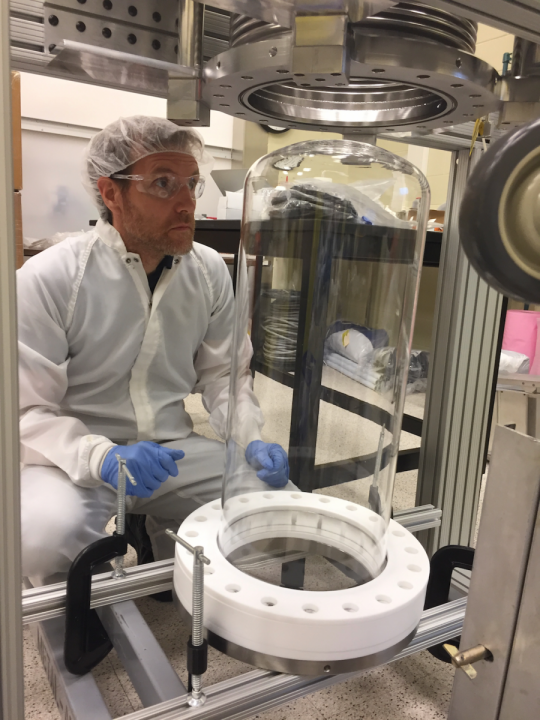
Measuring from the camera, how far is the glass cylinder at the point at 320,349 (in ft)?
3.35

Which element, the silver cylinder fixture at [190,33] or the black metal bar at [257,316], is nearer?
the silver cylinder fixture at [190,33]

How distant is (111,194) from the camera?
55.8 inches

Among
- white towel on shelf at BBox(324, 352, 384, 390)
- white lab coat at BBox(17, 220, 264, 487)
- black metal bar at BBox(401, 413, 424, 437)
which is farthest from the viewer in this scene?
black metal bar at BBox(401, 413, 424, 437)

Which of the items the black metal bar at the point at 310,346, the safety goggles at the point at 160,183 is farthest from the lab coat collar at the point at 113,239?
the black metal bar at the point at 310,346

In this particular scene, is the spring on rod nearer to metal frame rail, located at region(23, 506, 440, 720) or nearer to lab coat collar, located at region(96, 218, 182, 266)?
lab coat collar, located at region(96, 218, 182, 266)

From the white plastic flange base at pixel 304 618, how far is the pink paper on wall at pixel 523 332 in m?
1.94

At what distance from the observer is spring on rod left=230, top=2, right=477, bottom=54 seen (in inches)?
28.4

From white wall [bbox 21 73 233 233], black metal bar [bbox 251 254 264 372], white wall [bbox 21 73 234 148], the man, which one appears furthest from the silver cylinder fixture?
white wall [bbox 21 73 233 233]

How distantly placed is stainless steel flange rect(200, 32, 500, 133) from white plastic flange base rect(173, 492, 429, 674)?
2.17 feet

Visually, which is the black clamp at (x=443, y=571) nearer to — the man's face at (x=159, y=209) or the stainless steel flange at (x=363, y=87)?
the stainless steel flange at (x=363, y=87)

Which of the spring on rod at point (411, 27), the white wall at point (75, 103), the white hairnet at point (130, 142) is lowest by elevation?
the white hairnet at point (130, 142)

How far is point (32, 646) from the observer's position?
1196 mm

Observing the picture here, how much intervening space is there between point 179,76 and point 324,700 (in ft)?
3.75

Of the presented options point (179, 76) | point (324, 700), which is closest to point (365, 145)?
point (179, 76)
